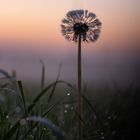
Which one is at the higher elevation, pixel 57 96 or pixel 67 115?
pixel 67 115

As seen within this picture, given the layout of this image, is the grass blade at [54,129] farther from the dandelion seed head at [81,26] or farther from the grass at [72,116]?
the dandelion seed head at [81,26]

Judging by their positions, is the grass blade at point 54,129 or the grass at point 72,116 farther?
the grass at point 72,116

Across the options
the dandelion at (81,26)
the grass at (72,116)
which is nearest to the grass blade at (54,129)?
the grass at (72,116)

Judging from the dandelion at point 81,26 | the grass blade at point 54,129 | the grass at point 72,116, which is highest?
the dandelion at point 81,26

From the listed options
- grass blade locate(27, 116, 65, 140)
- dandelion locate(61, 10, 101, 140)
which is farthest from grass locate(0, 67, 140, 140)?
grass blade locate(27, 116, 65, 140)

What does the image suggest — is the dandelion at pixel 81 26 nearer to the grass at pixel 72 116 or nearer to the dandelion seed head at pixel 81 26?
the dandelion seed head at pixel 81 26

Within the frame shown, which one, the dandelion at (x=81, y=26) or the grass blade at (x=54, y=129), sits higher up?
the dandelion at (x=81, y=26)

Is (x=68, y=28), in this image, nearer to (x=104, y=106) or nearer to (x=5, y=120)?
(x=5, y=120)

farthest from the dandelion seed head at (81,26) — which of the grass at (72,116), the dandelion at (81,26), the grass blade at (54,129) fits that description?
the grass blade at (54,129)

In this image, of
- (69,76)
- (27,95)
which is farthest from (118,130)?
(69,76)
